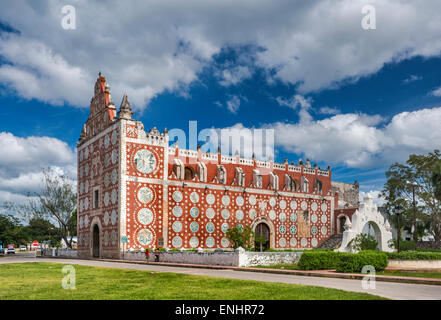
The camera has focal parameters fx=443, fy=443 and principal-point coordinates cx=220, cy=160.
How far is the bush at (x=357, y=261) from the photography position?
18891mm

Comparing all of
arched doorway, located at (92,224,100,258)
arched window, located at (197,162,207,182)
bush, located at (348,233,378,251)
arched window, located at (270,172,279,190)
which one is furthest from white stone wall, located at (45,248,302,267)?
arched window, located at (270,172,279,190)

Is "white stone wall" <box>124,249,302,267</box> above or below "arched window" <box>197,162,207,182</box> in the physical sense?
below

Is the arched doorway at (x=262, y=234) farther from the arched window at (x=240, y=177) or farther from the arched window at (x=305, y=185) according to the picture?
the arched window at (x=305, y=185)

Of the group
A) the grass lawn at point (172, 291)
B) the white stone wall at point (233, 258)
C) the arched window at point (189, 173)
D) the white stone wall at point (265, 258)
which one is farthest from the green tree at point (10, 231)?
the grass lawn at point (172, 291)

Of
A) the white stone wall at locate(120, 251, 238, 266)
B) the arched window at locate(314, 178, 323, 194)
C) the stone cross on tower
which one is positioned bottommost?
the white stone wall at locate(120, 251, 238, 266)

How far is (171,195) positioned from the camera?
39000 mm

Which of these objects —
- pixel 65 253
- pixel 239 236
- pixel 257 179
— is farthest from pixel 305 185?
pixel 65 253

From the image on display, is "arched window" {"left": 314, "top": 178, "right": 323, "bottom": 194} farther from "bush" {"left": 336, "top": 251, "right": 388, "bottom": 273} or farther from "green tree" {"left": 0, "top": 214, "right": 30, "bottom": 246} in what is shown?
"green tree" {"left": 0, "top": 214, "right": 30, "bottom": 246}

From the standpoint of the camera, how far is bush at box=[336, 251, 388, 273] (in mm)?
18891

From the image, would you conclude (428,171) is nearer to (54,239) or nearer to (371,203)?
(371,203)

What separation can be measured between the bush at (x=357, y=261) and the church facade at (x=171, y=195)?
66.6 ft

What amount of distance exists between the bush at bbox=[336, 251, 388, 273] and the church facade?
66.6 ft

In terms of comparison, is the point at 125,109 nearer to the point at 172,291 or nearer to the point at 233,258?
the point at 233,258
